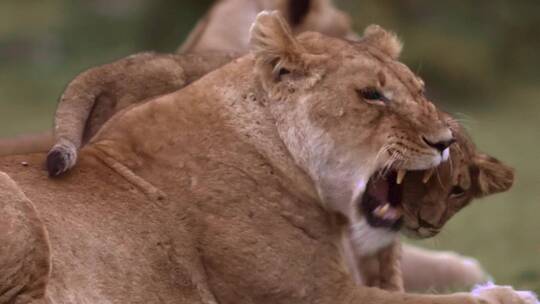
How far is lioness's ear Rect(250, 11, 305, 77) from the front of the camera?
157 inches

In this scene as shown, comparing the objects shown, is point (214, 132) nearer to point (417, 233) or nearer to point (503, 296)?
point (417, 233)

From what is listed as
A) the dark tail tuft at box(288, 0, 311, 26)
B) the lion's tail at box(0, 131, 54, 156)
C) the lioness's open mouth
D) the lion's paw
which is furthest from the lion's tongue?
the dark tail tuft at box(288, 0, 311, 26)

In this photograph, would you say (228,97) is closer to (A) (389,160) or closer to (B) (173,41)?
(A) (389,160)

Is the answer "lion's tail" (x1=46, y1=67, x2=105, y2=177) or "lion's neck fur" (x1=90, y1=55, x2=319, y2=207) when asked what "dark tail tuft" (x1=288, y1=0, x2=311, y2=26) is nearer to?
"lion's tail" (x1=46, y1=67, x2=105, y2=177)

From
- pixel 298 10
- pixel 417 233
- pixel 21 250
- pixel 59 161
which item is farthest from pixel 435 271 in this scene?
pixel 21 250

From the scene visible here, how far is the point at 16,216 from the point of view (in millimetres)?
3525

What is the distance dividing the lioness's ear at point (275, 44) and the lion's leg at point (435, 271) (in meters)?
2.29

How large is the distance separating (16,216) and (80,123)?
45.5 inches

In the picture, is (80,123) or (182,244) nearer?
(182,244)

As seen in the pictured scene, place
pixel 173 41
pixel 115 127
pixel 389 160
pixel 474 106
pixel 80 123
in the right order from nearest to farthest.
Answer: pixel 389 160, pixel 115 127, pixel 80 123, pixel 474 106, pixel 173 41

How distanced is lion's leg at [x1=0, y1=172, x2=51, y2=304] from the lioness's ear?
2.74 ft

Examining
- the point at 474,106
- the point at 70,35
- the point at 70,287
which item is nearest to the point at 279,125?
the point at 70,287

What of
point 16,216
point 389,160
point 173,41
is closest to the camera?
point 16,216

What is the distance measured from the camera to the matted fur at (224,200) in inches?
151
